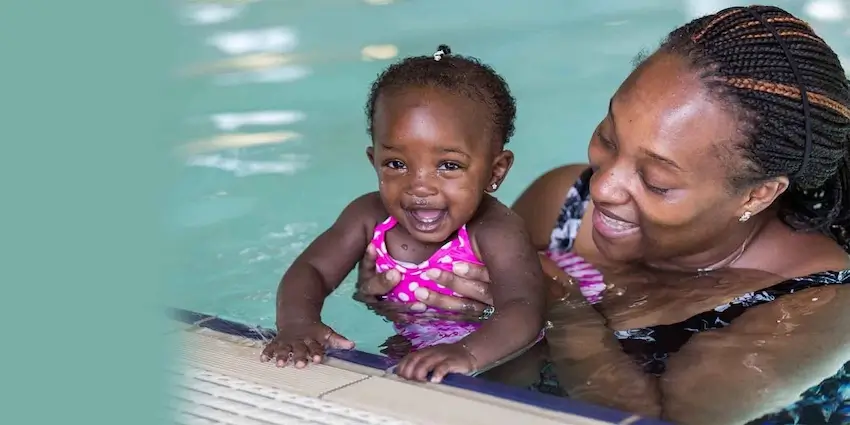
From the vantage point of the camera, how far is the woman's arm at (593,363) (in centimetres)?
224

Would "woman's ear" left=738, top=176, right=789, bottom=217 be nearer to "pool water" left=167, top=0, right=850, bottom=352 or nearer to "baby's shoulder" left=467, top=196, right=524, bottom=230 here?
"baby's shoulder" left=467, top=196, right=524, bottom=230

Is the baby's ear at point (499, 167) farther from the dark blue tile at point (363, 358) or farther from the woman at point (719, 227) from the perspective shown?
the dark blue tile at point (363, 358)

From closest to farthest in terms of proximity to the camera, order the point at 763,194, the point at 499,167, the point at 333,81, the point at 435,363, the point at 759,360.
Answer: the point at 435,363, the point at 759,360, the point at 763,194, the point at 499,167, the point at 333,81

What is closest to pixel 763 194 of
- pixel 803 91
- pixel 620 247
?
pixel 803 91

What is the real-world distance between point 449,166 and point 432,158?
0.05 m

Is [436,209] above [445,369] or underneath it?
above

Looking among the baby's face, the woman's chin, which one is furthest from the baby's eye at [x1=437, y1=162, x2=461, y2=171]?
the woman's chin

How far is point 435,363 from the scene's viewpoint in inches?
82.8

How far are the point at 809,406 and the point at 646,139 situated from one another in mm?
693

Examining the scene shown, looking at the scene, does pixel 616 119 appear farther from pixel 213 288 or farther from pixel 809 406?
pixel 213 288

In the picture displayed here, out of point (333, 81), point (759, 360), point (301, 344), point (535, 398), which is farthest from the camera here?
point (333, 81)

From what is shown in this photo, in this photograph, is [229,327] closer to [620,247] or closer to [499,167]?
[499,167]

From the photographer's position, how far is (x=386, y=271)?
113 inches

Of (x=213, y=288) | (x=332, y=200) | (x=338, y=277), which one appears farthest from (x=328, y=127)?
(x=338, y=277)
